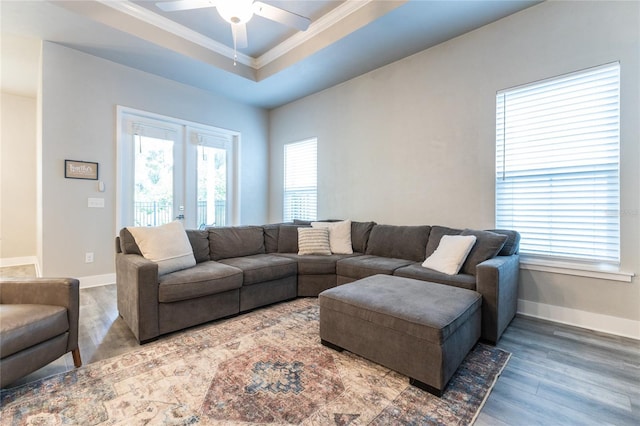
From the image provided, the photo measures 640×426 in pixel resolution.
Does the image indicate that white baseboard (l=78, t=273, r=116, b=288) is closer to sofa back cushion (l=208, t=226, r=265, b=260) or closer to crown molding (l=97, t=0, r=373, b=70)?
sofa back cushion (l=208, t=226, r=265, b=260)

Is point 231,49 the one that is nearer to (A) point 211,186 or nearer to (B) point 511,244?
(A) point 211,186

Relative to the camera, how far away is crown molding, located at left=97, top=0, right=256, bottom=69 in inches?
124

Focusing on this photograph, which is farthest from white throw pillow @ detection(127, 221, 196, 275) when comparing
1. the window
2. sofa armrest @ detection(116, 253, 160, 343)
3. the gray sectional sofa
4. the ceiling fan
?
the window

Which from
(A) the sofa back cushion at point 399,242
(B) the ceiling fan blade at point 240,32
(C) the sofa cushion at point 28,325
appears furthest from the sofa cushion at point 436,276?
(B) the ceiling fan blade at point 240,32

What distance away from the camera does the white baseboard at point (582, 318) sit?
236 centimetres

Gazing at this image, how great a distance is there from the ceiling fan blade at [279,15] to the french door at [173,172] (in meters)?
2.80

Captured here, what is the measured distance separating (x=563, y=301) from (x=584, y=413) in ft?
4.77

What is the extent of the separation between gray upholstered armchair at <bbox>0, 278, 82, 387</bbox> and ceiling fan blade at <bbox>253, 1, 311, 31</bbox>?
239cm

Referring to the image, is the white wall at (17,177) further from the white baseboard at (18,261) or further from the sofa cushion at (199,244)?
the sofa cushion at (199,244)

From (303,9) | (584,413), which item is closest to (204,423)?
(584,413)

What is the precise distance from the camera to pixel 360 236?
384 cm

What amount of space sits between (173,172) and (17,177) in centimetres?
308

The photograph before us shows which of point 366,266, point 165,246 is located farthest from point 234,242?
point 366,266

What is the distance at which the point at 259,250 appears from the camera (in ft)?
12.2
